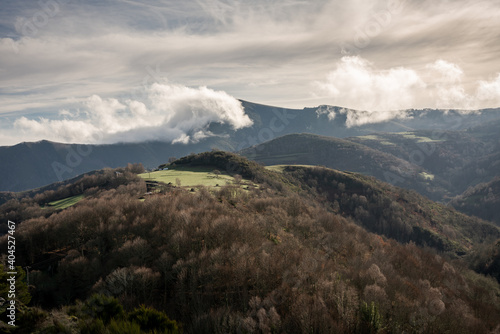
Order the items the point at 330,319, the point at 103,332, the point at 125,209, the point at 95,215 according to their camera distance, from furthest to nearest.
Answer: the point at 125,209
the point at 95,215
the point at 330,319
the point at 103,332

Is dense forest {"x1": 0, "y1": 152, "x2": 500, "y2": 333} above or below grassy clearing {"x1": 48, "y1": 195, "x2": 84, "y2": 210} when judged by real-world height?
above

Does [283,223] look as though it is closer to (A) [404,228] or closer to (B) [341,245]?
(B) [341,245]

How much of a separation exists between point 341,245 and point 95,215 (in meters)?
62.9

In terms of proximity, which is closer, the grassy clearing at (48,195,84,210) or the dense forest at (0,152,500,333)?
the dense forest at (0,152,500,333)

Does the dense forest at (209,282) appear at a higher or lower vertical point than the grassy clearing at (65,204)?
higher

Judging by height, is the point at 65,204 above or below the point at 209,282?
below

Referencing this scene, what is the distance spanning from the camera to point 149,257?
40.7m

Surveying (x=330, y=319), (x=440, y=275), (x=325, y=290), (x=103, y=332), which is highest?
(x=103, y=332)

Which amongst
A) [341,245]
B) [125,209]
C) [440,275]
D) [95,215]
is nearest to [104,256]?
[95,215]

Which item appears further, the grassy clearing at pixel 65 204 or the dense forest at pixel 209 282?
the grassy clearing at pixel 65 204

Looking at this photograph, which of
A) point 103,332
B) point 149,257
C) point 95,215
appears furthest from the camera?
point 95,215

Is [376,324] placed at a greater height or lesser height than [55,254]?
greater

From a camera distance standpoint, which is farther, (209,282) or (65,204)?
(65,204)

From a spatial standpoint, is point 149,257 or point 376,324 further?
point 149,257
